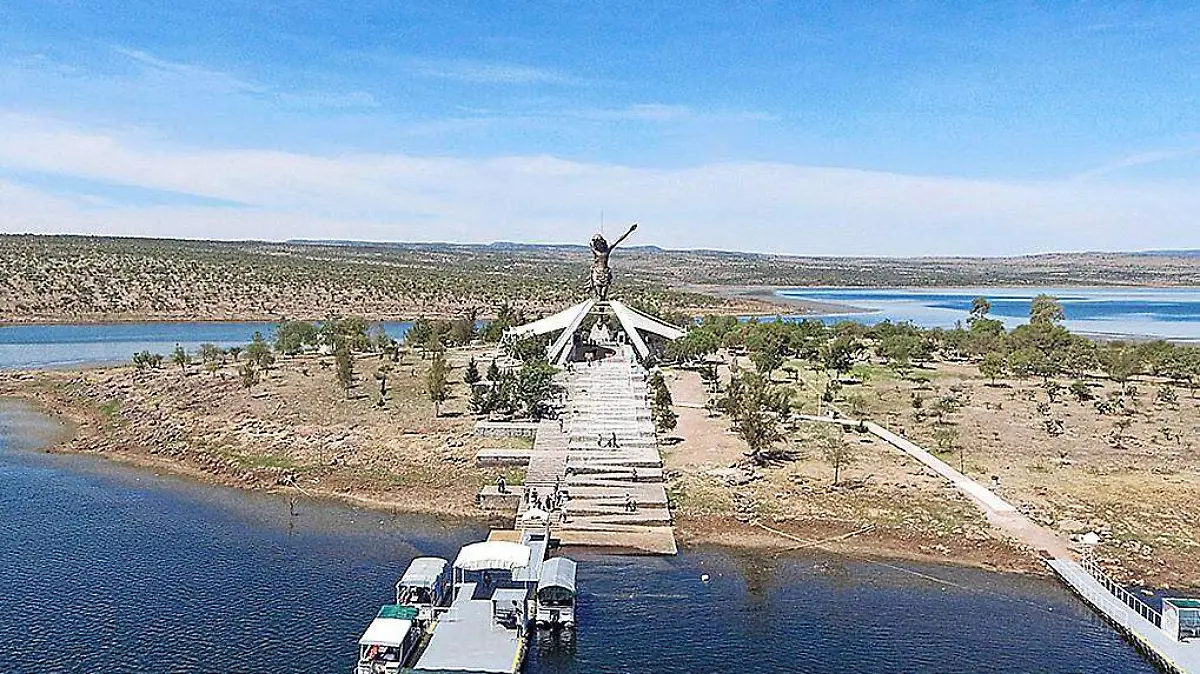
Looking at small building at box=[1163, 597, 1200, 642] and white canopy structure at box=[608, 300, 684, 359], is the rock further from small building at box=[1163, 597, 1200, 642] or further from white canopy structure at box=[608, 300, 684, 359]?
white canopy structure at box=[608, 300, 684, 359]

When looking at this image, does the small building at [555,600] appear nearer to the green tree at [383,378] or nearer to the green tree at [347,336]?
the green tree at [383,378]

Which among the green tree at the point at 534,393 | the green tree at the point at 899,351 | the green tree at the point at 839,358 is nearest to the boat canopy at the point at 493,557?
the green tree at the point at 534,393

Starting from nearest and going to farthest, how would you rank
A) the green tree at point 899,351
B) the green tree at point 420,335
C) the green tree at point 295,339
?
the green tree at point 899,351 → the green tree at point 295,339 → the green tree at point 420,335

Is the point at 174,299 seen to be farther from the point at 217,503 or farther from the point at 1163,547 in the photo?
the point at 1163,547

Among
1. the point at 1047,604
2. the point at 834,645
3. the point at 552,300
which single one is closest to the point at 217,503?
the point at 834,645

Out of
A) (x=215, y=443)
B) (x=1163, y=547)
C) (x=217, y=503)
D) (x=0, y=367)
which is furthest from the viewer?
(x=0, y=367)

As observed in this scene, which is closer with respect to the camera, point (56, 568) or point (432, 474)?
point (56, 568)

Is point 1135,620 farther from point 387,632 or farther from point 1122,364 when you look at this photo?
point 1122,364

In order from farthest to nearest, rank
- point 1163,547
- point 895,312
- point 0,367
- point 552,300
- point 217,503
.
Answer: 1. point 895,312
2. point 552,300
3. point 0,367
4. point 217,503
5. point 1163,547
